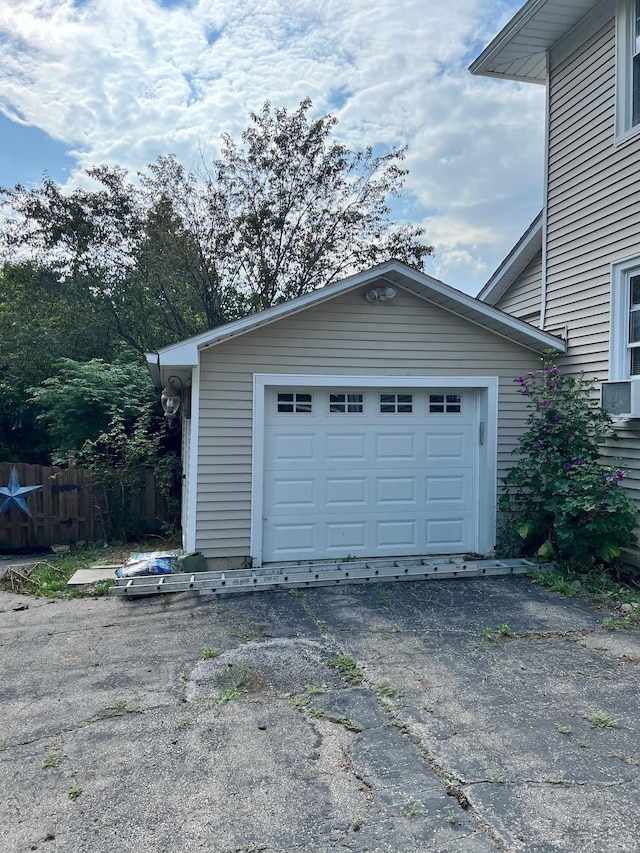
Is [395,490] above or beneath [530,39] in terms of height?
beneath

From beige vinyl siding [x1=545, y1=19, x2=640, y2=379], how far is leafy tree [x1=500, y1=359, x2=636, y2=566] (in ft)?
1.73

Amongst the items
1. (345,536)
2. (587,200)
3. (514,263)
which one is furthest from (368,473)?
(514,263)

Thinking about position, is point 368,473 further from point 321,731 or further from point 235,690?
point 321,731

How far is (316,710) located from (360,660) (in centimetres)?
83

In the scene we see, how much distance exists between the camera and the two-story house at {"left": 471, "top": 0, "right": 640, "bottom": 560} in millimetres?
6539

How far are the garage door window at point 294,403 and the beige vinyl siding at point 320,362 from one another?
341mm

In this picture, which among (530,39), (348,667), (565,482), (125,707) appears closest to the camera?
(125,707)

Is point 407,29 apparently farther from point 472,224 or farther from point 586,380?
point 586,380

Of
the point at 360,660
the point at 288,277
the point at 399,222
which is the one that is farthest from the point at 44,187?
the point at 360,660

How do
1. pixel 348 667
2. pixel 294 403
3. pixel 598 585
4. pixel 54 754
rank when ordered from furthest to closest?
pixel 294 403 → pixel 598 585 → pixel 348 667 → pixel 54 754

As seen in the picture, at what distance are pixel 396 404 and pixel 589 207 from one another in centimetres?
332

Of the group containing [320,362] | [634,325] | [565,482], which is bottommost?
[565,482]

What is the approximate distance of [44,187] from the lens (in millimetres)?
14461

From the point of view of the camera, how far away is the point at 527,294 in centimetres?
925
